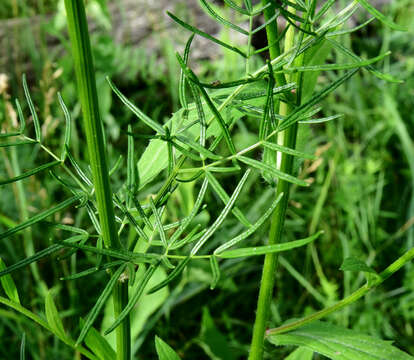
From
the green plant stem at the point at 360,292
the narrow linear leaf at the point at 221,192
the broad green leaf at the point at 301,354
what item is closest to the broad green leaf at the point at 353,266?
the green plant stem at the point at 360,292

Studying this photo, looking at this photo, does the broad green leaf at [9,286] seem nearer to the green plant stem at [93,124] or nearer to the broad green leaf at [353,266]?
the green plant stem at [93,124]

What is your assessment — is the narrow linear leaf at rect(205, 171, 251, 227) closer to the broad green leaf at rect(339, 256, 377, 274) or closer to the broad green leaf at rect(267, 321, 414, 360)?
the broad green leaf at rect(339, 256, 377, 274)

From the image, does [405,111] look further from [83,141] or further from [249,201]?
[83,141]

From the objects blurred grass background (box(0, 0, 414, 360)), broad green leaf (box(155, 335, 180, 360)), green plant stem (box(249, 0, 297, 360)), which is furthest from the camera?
blurred grass background (box(0, 0, 414, 360))

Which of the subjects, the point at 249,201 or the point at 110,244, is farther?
the point at 249,201

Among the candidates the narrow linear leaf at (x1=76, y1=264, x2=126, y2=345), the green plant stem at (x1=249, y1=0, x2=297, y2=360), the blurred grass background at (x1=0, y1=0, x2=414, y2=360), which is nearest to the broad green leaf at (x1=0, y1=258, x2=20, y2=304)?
the narrow linear leaf at (x1=76, y1=264, x2=126, y2=345)

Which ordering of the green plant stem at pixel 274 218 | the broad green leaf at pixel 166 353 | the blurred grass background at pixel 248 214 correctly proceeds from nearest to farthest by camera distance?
the green plant stem at pixel 274 218, the broad green leaf at pixel 166 353, the blurred grass background at pixel 248 214

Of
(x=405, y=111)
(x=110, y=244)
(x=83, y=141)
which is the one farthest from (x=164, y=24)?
(x=110, y=244)
